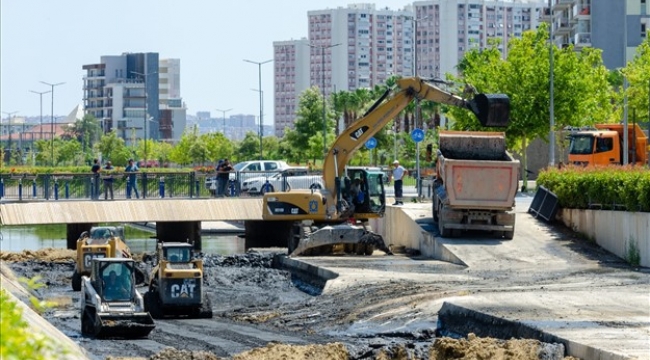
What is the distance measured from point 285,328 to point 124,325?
370 centimetres

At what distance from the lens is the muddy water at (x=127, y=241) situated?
2488 inches

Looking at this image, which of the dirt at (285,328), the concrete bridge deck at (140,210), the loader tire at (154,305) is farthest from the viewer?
the concrete bridge deck at (140,210)

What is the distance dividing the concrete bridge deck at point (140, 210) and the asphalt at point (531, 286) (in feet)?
34.2

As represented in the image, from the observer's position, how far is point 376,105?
44031mm

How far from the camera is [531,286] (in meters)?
31.3

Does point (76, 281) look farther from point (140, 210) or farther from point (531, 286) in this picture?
point (140, 210)

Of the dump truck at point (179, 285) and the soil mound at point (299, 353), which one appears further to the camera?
the dump truck at point (179, 285)

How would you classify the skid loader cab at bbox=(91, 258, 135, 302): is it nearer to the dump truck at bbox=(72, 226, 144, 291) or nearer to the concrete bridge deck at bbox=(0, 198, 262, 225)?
the dump truck at bbox=(72, 226, 144, 291)

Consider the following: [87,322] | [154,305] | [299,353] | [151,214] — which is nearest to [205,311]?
[154,305]

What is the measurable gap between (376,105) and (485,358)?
23.5 metres

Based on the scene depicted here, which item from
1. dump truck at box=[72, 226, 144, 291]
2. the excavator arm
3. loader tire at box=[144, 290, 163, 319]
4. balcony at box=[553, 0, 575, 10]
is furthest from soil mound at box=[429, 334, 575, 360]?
balcony at box=[553, 0, 575, 10]

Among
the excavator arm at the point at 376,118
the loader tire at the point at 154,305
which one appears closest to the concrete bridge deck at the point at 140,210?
the excavator arm at the point at 376,118

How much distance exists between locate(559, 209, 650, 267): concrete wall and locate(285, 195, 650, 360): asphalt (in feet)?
1.43

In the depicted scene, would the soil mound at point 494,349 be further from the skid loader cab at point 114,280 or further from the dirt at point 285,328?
the skid loader cab at point 114,280
